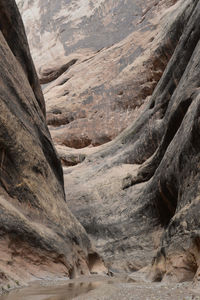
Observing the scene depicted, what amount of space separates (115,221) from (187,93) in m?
5.98

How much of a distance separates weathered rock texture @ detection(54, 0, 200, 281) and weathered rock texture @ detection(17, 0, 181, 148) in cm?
444

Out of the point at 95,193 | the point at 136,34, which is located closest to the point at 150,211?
the point at 95,193

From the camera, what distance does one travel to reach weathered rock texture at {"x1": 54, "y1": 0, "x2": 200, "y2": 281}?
27.4 ft

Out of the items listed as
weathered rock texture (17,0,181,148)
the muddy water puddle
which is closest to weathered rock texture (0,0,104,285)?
the muddy water puddle

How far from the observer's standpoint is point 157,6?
33.7 metres

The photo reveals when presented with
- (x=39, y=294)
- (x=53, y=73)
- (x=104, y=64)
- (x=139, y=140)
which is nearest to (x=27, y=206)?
(x=39, y=294)

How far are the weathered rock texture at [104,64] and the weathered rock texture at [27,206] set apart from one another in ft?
40.1

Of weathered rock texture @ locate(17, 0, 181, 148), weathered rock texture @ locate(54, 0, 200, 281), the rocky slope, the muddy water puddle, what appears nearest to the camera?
the muddy water puddle

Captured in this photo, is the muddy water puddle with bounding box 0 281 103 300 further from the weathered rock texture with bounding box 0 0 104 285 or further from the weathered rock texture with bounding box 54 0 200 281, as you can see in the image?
the weathered rock texture with bounding box 54 0 200 281

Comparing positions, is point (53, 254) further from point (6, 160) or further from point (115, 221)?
point (115, 221)

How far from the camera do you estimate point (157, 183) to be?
12547 mm

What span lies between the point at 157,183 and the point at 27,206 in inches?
204

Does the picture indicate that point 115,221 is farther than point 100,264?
Yes

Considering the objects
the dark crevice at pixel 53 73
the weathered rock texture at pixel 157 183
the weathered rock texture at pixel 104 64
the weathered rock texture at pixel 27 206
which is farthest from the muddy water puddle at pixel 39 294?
the dark crevice at pixel 53 73
